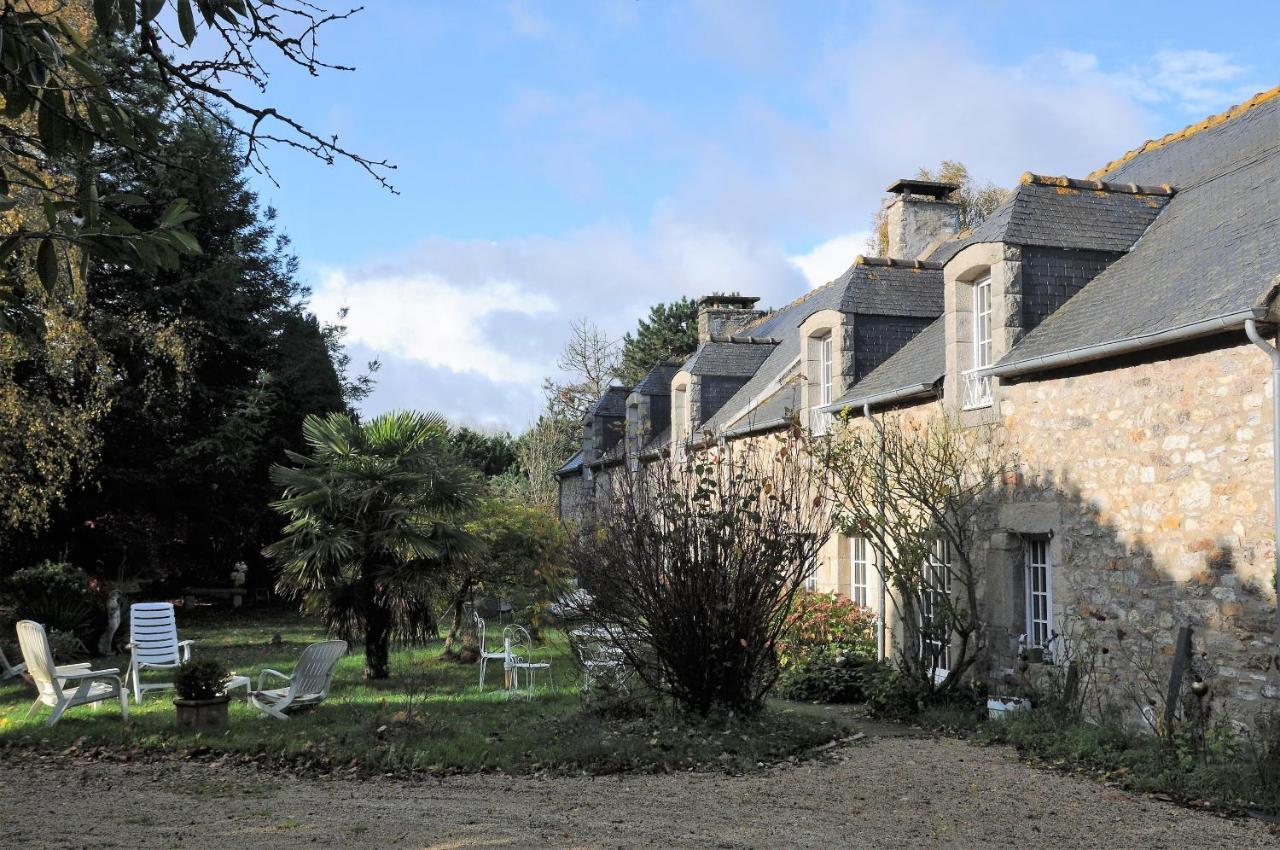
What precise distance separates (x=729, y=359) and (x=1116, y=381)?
1200 centimetres

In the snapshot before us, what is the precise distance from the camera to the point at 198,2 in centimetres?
322

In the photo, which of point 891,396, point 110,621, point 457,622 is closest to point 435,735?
point 457,622

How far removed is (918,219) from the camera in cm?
1686

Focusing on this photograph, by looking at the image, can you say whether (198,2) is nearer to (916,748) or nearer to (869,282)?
(916,748)

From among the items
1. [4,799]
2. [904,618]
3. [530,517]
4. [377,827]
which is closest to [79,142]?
[377,827]

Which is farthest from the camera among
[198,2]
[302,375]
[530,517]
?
[302,375]

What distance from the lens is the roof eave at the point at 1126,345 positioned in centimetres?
717

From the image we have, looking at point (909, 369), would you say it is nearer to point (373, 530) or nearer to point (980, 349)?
point (980, 349)

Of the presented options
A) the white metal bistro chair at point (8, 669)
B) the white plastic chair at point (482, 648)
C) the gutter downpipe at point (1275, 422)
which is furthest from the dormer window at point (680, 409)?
the gutter downpipe at point (1275, 422)

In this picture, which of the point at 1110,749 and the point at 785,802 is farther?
the point at 1110,749

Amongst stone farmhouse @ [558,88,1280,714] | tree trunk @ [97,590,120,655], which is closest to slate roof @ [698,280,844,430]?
stone farmhouse @ [558,88,1280,714]

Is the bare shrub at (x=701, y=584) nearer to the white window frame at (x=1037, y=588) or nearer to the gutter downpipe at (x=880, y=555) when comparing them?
the gutter downpipe at (x=880, y=555)

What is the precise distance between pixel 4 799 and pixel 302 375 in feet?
56.9

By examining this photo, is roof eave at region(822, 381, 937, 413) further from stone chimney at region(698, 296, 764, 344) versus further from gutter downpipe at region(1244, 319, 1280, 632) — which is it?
stone chimney at region(698, 296, 764, 344)
